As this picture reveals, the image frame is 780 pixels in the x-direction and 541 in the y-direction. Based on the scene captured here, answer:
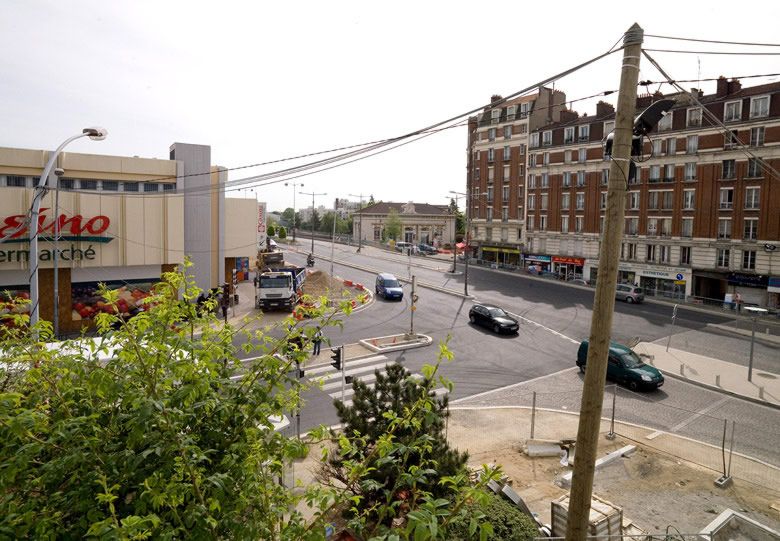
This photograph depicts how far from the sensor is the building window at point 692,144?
41.3 metres

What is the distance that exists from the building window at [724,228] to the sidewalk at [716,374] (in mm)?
18563

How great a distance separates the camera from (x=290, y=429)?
1616 cm

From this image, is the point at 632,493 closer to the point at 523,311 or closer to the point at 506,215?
the point at 523,311

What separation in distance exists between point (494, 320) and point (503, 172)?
3477cm

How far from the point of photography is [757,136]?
3747 cm

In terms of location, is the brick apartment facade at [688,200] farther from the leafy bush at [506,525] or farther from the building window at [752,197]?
the leafy bush at [506,525]

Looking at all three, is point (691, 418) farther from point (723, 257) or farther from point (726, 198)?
point (726, 198)

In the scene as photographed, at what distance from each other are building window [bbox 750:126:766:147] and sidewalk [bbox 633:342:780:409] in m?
21.4

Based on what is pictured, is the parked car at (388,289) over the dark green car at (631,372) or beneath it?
over

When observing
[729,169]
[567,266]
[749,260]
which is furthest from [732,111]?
[567,266]

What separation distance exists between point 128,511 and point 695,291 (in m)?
47.2

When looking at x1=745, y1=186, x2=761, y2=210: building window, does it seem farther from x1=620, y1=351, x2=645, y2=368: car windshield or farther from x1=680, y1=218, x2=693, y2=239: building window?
x1=620, y1=351, x2=645, y2=368: car windshield

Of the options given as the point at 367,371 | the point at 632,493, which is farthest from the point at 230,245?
the point at 632,493

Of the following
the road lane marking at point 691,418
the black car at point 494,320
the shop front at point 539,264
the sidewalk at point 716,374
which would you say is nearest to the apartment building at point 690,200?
the shop front at point 539,264
